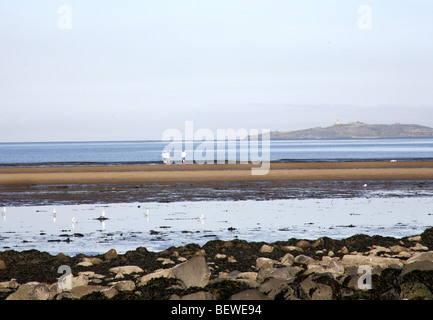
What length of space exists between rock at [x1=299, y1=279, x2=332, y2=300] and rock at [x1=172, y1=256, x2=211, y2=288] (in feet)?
6.87

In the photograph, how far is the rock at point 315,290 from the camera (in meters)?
8.84

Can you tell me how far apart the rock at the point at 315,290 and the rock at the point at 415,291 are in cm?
116

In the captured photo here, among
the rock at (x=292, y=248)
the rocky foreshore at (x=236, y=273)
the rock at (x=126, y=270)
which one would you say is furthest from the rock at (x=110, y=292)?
the rock at (x=292, y=248)

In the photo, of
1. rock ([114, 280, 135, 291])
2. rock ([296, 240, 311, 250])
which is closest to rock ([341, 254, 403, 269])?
rock ([296, 240, 311, 250])

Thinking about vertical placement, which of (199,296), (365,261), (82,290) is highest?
(199,296)

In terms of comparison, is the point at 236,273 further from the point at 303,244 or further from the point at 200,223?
the point at 200,223

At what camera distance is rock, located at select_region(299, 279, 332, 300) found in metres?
8.84

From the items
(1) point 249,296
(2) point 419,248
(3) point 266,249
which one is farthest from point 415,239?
(1) point 249,296

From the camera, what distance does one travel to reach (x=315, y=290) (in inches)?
350

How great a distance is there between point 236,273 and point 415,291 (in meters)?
4.20
